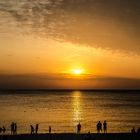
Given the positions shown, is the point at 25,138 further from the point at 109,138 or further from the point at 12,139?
the point at 109,138

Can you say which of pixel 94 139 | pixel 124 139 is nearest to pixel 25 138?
pixel 94 139

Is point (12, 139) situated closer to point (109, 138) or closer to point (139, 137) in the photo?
→ point (109, 138)

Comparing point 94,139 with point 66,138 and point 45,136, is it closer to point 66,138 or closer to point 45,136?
point 66,138

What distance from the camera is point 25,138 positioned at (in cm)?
3030

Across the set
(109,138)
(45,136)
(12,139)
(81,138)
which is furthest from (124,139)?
(12,139)

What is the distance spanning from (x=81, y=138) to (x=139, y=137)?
17.3ft

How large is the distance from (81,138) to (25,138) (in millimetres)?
4824

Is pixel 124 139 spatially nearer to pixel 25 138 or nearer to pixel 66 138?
pixel 66 138

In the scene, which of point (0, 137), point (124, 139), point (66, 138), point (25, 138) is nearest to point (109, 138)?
point (124, 139)

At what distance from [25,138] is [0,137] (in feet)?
7.04

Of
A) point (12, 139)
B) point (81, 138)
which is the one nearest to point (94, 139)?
point (81, 138)

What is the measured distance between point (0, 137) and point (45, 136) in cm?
385

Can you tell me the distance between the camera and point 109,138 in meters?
31.1

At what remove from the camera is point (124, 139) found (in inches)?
1223
